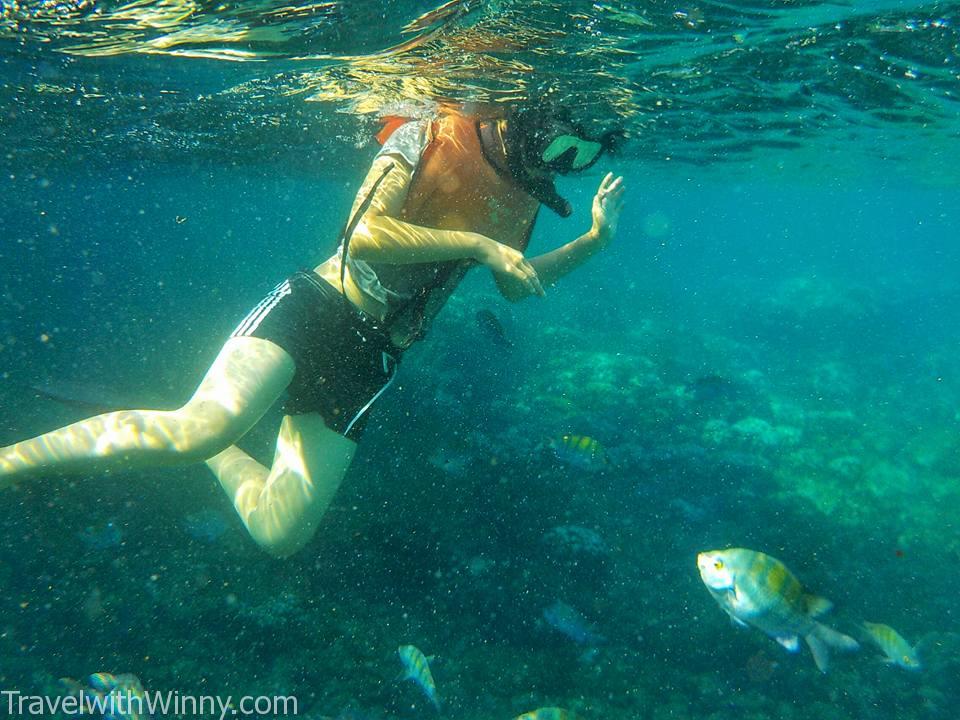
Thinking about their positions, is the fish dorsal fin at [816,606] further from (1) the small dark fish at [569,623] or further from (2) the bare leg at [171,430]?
(2) the bare leg at [171,430]

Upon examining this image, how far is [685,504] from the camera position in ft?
32.2

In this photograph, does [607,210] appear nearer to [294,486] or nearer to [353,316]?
[353,316]

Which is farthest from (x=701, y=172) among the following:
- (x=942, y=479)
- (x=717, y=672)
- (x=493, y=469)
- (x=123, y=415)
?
(x=123, y=415)

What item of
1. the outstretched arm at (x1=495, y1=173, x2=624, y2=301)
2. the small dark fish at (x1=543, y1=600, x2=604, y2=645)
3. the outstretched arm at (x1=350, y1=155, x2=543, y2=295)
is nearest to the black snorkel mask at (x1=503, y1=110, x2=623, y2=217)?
the outstretched arm at (x1=495, y1=173, x2=624, y2=301)

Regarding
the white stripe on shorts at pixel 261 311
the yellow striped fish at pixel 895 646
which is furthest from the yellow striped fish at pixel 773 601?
the white stripe on shorts at pixel 261 311

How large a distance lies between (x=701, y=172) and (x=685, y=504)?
861 inches

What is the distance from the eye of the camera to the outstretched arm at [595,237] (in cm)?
460

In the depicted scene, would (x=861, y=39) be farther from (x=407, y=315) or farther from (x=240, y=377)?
(x=240, y=377)

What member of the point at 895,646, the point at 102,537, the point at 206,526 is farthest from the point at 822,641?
the point at 102,537

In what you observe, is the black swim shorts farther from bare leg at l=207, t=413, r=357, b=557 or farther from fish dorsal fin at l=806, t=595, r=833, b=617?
fish dorsal fin at l=806, t=595, r=833, b=617

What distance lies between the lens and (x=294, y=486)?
4094 millimetres

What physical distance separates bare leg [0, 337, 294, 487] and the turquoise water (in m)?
1.38

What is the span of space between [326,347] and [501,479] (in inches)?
244

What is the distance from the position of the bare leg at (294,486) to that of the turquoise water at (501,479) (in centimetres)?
154
